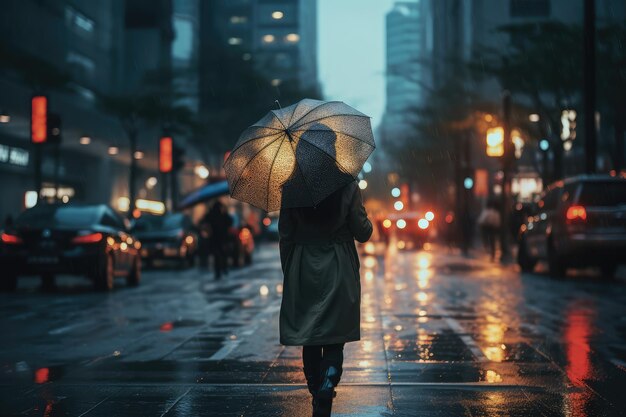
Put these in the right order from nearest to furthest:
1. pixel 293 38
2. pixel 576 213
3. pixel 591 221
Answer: pixel 591 221, pixel 576 213, pixel 293 38

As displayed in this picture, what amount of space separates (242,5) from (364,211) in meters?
143

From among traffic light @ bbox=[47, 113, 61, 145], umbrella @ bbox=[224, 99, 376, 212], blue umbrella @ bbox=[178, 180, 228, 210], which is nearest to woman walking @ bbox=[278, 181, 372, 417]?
umbrella @ bbox=[224, 99, 376, 212]

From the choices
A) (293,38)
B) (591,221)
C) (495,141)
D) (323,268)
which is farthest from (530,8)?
(293,38)

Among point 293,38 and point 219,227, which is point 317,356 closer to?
point 219,227

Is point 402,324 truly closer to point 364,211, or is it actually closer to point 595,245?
point 364,211

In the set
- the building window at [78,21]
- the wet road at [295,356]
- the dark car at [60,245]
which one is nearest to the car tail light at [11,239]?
the dark car at [60,245]

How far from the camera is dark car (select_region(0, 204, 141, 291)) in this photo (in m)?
17.8

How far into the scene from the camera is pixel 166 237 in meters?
28.5

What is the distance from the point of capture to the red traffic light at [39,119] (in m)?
22.5

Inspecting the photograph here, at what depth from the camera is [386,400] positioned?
7133mm

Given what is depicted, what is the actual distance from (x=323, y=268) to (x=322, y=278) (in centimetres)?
6

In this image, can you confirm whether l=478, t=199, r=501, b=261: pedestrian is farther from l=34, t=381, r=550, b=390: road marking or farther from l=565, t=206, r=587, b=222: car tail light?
l=34, t=381, r=550, b=390: road marking

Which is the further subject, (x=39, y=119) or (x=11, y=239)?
(x=39, y=119)

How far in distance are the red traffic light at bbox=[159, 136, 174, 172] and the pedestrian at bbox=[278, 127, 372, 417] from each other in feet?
94.6
